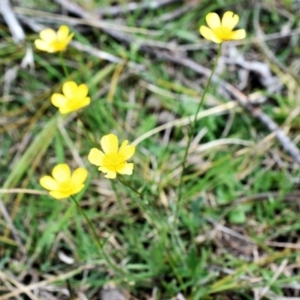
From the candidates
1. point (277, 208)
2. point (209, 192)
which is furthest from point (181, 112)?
point (277, 208)

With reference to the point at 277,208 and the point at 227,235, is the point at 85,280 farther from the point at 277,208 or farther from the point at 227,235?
the point at 277,208

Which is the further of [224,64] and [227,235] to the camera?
[224,64]

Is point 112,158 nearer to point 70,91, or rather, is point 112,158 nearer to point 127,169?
point 127,169

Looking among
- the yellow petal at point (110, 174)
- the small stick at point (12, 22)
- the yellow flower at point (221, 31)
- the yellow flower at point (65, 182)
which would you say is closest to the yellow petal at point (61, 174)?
the yellow flower at point (65, 182)

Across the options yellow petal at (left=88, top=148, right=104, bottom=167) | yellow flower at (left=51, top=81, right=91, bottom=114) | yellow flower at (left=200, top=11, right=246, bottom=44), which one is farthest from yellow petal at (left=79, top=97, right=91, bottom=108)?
yellow flower at (left=200, top=11, right=246, bottom=44)

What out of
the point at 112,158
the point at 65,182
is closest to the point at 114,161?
the point at 112,158
